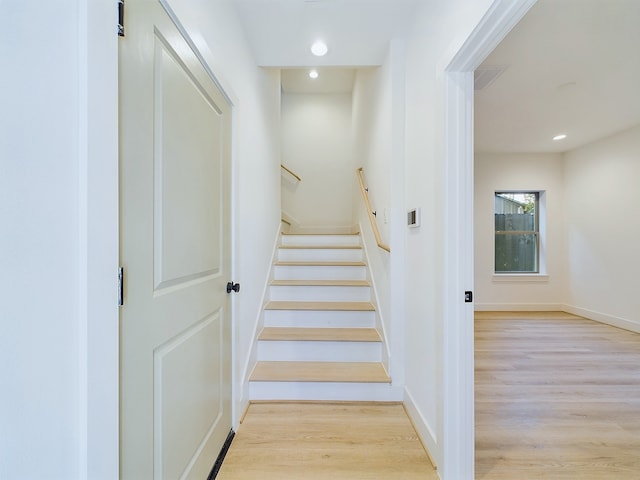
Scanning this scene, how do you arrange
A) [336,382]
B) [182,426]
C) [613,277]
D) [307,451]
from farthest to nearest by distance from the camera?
[613,277], [336,382], [307,451], [182,426]

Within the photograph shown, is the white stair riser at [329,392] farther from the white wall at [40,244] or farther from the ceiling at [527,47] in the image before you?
the ceiling at [527,47]

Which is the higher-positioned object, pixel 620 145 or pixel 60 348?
pixel 620 145

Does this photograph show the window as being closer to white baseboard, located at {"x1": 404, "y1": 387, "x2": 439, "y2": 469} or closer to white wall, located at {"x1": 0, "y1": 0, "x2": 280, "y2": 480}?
white baseboard, located at {"x1": 404, "y1": 387, "x2": 439, "y2": 469}

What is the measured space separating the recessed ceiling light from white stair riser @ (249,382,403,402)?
2411mm

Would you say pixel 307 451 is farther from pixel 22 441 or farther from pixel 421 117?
pixel 421 117

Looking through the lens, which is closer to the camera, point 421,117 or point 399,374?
point 421,117

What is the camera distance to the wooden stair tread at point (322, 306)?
2420 mm

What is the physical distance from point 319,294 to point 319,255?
64cm

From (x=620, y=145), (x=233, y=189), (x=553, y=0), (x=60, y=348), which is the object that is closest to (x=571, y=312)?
(x=620, y=145)

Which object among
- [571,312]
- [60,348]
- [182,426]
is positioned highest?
Answer: [60,348]

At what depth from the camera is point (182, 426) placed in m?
1.08

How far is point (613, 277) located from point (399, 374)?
419cm

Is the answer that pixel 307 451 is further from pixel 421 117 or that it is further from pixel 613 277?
pixel 613 277

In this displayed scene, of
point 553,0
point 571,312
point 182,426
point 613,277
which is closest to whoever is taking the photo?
point 182,426
